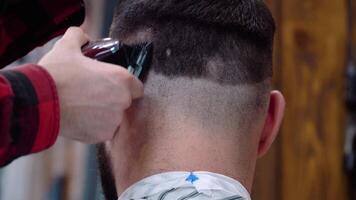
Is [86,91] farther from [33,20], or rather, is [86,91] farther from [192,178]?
[33,20]

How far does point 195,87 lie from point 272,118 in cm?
22

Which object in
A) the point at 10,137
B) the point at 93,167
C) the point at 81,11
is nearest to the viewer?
the point at 10,137

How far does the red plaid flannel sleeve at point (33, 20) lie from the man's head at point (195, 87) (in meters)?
0.20

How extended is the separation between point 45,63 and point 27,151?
0.13m

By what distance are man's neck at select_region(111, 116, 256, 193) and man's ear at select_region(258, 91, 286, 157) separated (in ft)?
0.39

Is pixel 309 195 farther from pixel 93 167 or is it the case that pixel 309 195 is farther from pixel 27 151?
pixel 27 151

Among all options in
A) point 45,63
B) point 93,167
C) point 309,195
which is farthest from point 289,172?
point 45,63

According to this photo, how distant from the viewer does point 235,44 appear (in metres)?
1.13

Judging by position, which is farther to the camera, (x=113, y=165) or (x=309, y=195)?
(x=309, y=195)

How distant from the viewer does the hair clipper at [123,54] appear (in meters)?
1.03

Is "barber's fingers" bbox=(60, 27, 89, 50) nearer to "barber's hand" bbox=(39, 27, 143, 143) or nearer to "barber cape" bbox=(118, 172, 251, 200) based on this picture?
"barber's hand" bbox=(39, 27, 143, 143)

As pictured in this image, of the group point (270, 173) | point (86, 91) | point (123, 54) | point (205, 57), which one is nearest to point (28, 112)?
point (86, 91)

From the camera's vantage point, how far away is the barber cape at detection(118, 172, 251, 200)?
1012 millimetres

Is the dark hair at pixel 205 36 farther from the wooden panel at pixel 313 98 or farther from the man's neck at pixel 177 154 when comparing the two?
the wooden panel at pixel 313 98
